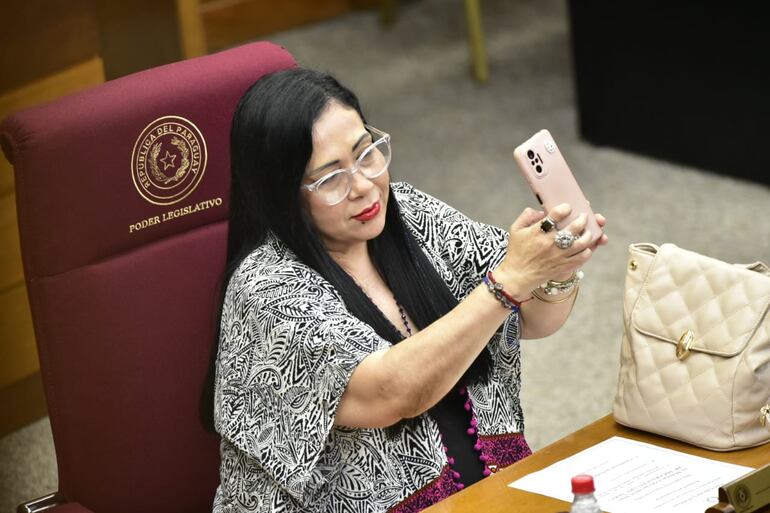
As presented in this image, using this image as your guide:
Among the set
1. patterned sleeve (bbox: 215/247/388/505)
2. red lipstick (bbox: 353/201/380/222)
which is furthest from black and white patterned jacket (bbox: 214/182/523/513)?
red lipstick (bbox: 353/201/380/222)

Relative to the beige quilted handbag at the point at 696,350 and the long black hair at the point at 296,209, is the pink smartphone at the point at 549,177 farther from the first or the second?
the long black hair at the point at 296,209

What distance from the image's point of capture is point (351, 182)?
1805 millimetres

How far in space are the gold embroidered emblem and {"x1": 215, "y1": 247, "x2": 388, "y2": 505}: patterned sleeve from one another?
0.23 m

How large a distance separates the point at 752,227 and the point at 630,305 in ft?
8.16

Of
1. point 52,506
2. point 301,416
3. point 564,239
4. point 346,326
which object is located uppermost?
point 564,239

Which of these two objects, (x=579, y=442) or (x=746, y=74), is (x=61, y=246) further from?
(x=746, y=74)

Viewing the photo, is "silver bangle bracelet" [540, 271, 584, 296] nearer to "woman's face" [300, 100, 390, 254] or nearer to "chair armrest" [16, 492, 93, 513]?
"woman's face" [300, 100, 390, 254]

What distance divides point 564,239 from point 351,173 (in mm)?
344

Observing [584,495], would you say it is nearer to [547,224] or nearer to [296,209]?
[547,224]

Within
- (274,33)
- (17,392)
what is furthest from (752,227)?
(274,33)

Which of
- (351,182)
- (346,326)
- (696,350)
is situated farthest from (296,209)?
(696,350)

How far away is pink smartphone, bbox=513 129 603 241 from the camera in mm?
1646

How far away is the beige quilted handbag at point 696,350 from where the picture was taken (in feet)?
5.45

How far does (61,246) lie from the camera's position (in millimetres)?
1897
